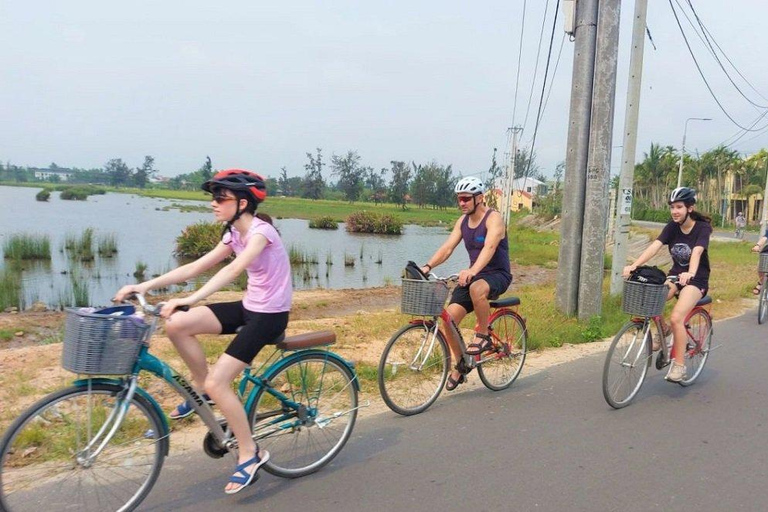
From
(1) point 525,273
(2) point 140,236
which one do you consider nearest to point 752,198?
(1) point 525,273

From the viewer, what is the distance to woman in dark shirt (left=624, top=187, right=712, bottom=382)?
18.4ft

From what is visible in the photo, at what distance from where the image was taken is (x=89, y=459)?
3137 mm

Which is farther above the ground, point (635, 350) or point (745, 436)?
point (635, 350)

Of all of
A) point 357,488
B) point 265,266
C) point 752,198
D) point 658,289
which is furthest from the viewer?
point 752,198

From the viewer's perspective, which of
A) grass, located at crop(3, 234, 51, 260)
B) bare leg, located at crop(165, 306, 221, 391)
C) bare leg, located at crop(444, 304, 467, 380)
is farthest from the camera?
grass, located at crop(3, 234, 51, 260)

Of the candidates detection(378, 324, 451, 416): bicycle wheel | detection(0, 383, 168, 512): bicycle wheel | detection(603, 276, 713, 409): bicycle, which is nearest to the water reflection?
detection(378, 324, 451, 416): bicycle wheel

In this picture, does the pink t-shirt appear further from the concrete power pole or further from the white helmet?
the concrete power pole

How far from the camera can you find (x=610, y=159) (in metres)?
8.48

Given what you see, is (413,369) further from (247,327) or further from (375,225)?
(375,225)

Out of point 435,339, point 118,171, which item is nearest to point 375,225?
point 435,339

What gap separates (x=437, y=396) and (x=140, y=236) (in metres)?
31.2

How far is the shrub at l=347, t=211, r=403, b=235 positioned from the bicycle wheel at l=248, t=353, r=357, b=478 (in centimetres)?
4204

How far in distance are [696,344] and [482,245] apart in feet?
8.35

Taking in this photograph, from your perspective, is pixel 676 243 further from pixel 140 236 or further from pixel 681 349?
pixel 140 236
